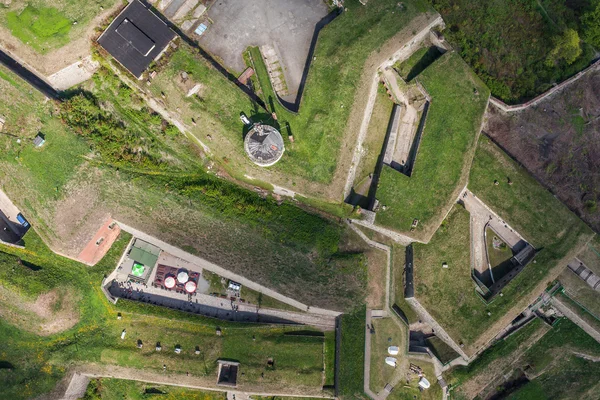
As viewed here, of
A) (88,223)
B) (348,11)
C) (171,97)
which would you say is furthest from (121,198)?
(348,11)

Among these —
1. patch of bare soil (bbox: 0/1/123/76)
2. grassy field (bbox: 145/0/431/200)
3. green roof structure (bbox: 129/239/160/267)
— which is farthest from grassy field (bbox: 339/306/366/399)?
patch of bare soil (bbox: 0/1/123/76)

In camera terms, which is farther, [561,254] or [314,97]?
[561,254]

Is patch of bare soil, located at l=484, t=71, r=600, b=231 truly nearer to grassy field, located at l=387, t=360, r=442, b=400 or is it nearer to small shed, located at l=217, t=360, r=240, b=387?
grassy field, located at l=387, t=360, r=442, b=400

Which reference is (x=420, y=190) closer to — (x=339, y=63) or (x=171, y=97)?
(x=339, y=63)

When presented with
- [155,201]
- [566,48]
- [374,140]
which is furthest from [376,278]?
[566,48]

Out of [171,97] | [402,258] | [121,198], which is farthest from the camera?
[402,258]

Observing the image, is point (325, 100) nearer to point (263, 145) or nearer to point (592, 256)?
point (263, 145)
